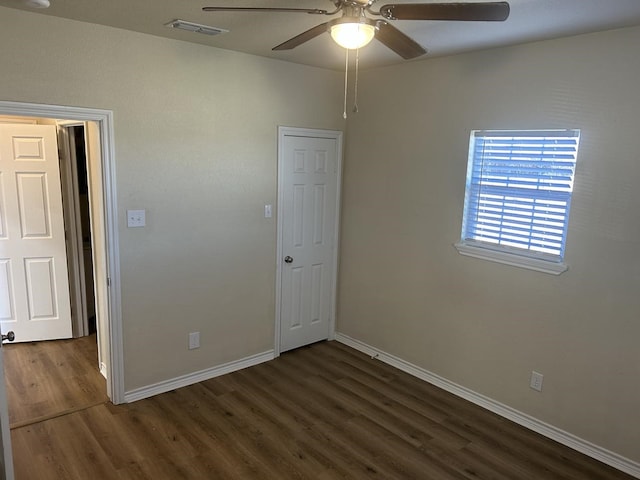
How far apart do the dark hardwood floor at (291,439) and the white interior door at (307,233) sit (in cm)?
78

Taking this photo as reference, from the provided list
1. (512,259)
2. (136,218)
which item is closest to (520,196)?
(512,259)

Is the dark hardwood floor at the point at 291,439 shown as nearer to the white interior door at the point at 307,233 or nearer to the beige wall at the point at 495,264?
the beige wall at the point at 495,264

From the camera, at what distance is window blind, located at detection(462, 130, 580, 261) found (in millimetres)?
2996

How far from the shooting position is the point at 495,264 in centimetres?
335

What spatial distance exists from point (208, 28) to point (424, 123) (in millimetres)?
1802

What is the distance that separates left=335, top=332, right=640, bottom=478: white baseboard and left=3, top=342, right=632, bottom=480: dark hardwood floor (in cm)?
6

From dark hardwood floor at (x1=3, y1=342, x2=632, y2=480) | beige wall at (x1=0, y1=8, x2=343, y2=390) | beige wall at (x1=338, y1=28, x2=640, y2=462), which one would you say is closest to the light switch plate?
beige wall at (x1=0, y1=8, x2=343, y2=390)

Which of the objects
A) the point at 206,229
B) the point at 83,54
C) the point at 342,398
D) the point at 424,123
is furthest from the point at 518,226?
the point at 83,54

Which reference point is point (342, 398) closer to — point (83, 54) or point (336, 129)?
point (336, 129)

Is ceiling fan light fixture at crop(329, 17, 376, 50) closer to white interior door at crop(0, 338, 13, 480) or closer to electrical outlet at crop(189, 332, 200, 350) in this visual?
white interior door at crop(0, 338, 13, 480)

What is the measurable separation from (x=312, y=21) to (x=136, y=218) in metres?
1.77

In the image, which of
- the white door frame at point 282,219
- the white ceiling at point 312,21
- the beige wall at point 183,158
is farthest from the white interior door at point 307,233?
the white ceiling at point 312,21

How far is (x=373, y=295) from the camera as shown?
14.1 feet

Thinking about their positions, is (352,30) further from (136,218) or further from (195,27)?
(136,218)
